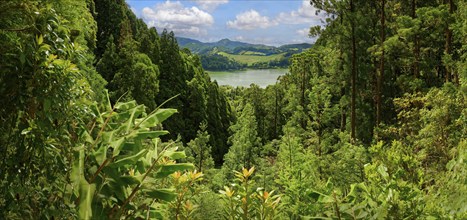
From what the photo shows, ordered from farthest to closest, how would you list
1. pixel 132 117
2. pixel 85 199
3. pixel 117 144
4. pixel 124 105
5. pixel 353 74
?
pixel 353 74, pixel 124 105, pixel 132 117, pixel 117 144, pixel 85 199

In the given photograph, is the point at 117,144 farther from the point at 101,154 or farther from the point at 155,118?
the point at 155,118

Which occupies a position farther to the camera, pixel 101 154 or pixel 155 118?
pixel 155 118

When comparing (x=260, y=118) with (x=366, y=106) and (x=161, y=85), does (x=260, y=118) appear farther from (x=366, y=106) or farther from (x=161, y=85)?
(x=366, y=106)

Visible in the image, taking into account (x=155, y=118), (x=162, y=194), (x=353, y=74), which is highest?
(x=155, y=118)

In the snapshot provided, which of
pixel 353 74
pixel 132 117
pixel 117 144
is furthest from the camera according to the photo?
pixel 353 74

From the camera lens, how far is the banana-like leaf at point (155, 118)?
4.31ft

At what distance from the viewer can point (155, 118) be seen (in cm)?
136

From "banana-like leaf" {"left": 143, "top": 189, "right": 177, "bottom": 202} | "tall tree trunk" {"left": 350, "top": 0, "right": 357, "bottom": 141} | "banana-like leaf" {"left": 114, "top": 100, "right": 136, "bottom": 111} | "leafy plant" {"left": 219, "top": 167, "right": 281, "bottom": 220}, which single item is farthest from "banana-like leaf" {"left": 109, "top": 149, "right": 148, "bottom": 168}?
"tall tree trunk" {"left": 350, "top": 0, "right": 357, "bottom": 141}

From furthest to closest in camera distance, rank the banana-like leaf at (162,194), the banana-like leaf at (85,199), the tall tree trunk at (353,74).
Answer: the tall tree trunk at (353,74)
the banana-like leaf at (162,194)
the banana-like leaf at (85,199)

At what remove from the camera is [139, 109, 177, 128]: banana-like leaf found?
4.31ft

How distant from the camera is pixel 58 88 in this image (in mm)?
1149

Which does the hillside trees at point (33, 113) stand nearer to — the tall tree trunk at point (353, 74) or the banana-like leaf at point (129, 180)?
the banana-like leaf at point (129, 180)

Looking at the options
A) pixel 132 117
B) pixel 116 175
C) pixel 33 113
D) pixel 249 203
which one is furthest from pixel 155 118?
pixel 249 203

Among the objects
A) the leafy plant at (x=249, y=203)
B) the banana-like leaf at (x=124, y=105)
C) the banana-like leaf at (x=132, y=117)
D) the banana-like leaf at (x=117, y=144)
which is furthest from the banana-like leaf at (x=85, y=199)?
the leafy plant at (x=249, y=203)
